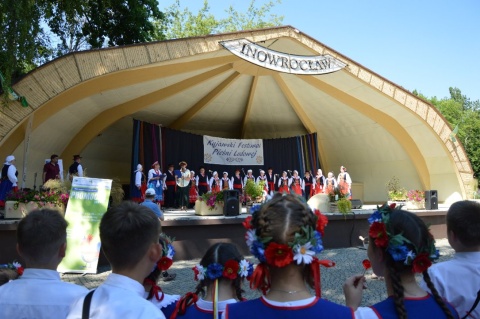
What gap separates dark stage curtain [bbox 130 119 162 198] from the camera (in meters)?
15.2

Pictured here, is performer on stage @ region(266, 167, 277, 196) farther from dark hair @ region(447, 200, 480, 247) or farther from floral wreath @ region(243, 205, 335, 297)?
floral wreath @ region(243, 205, 335, 297)

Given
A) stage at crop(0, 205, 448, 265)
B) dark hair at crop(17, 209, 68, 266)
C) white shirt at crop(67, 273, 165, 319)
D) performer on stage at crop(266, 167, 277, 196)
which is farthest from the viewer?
performer on stage at crop(266, 167, 277, 196)

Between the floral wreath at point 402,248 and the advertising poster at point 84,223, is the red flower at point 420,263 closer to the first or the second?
the floral wreath at point 402,248

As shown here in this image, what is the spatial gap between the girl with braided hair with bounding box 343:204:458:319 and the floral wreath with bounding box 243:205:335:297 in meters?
0.24

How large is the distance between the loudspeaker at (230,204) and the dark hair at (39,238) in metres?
7.31

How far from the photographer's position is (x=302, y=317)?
1313 mm

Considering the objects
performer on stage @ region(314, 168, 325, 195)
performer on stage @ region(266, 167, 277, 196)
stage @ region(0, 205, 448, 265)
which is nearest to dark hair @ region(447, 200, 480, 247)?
Result: stage @ region(0, 205, 448, 265)

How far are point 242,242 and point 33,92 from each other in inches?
230

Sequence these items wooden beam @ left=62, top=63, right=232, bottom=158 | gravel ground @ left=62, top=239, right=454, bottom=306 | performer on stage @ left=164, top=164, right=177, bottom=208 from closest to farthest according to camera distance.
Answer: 1. gravel ground @ left=62, top=239, right=454, bottom=306
2. wooden beam @ left=62, top=63, right=232, bottom=158
3. performer on stage @ left=164, top=164, right=177, bottom=208

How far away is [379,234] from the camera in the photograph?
5.44ft

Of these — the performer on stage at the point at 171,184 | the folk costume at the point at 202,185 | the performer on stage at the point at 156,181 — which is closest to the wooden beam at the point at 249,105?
the folk costume at the point at 202,185

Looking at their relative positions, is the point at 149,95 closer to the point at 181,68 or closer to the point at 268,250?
the point at 181,68

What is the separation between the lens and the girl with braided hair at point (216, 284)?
1919 mm

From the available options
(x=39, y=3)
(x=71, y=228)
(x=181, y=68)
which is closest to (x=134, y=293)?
(x=71, y=228)
